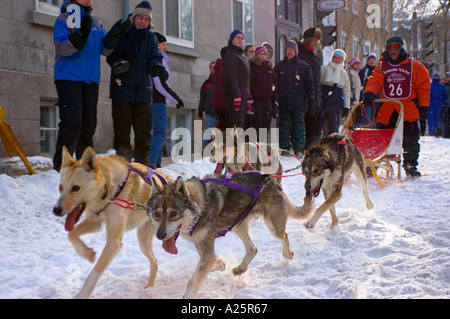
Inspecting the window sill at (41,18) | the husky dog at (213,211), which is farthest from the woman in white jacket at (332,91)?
the husky dog at (213,211)

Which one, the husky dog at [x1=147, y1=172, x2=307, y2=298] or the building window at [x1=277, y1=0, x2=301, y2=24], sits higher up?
the building window at [x1=277, y1=0, x2=301, y2=24]

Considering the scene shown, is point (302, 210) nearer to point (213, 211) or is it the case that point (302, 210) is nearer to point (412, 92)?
point (213, 211)

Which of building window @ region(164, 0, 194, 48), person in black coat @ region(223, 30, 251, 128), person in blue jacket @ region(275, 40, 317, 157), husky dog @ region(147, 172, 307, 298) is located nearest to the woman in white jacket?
person in blue jacket @ region(275, 40, 317, 157)

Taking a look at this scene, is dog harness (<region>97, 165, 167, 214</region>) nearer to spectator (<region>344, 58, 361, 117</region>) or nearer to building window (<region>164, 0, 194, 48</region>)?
building window (<region>164, 0, 194, 48</region>)

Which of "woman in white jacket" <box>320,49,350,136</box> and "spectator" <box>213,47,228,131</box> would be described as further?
"woman in white jacket" <box>320,49,350,136</box>

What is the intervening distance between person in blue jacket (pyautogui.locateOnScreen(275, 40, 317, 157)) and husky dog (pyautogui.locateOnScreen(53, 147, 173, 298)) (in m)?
6.08

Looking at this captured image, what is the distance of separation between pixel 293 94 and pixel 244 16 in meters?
4.47

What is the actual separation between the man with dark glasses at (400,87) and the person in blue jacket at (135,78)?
3.65 meters

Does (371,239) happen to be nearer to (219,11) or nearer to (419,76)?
(419,76)

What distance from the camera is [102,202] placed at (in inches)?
119

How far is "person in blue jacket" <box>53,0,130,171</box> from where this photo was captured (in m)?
5.09

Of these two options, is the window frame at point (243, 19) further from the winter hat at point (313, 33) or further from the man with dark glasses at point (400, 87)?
the man with dark glasses at point (400, 87)

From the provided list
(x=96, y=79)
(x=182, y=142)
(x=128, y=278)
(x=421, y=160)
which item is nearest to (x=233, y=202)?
(x=128, y=278)

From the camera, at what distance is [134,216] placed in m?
3.23
